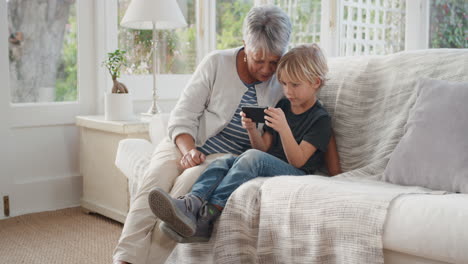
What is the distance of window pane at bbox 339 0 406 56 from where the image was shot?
10.6 feet

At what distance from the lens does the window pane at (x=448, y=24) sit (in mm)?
2959

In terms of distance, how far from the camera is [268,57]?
215 centimetres

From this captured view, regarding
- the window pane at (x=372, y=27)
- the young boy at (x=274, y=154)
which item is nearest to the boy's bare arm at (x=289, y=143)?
the young boy at (x=274, y=154)

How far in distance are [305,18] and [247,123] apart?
71.5 inches

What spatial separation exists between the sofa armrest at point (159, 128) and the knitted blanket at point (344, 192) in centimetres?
77

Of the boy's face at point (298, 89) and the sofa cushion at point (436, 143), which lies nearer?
the sofa cushion at point (436, 143)

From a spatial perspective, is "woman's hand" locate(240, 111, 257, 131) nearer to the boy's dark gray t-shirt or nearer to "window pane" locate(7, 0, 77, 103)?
the boy's dark gray t-shirt

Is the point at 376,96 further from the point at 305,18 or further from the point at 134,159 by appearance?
the point at 305,18

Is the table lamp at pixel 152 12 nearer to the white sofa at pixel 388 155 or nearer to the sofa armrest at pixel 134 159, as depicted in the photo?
the white sofa at pixel 388 155

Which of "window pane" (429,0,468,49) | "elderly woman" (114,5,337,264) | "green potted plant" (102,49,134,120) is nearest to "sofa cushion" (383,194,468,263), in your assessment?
"elderly woman" (114,5,337,264)

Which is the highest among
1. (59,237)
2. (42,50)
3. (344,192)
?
(42,50)

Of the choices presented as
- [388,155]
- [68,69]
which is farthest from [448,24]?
[68,69]

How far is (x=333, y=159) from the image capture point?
2.21 m

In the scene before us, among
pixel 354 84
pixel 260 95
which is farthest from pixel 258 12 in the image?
pixel 354 84
